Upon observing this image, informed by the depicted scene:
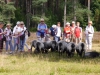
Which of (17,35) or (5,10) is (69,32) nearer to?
(17,35)

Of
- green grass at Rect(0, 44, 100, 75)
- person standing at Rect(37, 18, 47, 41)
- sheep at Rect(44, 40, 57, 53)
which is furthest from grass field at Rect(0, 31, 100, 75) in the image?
person standing at Rect(37, 18, 47, 41)

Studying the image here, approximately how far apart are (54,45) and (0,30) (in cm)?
308

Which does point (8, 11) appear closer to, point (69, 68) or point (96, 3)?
point (96, 3)

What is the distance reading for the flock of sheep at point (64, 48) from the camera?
15865mm

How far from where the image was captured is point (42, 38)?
18703 millimetres

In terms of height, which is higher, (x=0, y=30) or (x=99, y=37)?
(x=0, y=30)

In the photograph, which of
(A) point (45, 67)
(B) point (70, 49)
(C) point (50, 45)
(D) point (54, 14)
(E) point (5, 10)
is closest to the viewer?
(A) point (45, 67)

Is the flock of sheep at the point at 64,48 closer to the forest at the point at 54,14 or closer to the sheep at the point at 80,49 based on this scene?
the sheep at the point at 80,49

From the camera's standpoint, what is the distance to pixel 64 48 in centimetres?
1617

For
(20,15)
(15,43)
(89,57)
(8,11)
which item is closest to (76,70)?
(89,57)

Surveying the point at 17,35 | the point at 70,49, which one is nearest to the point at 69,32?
the point at 17,35

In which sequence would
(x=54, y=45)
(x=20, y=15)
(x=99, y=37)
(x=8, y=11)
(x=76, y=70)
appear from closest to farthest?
(x=76, y=70), (x=54, y=45), (x=99, y=37), (x=8, y=11), (x=20, y=15)

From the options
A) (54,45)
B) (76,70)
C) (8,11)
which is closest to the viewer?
(76,70)

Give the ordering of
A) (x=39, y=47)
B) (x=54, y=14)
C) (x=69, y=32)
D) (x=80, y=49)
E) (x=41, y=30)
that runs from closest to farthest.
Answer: (x=80, y=49) < (x=39, y=47) < (x=41, y=30) < (x=69, y=32) < (x=54, y=14)
